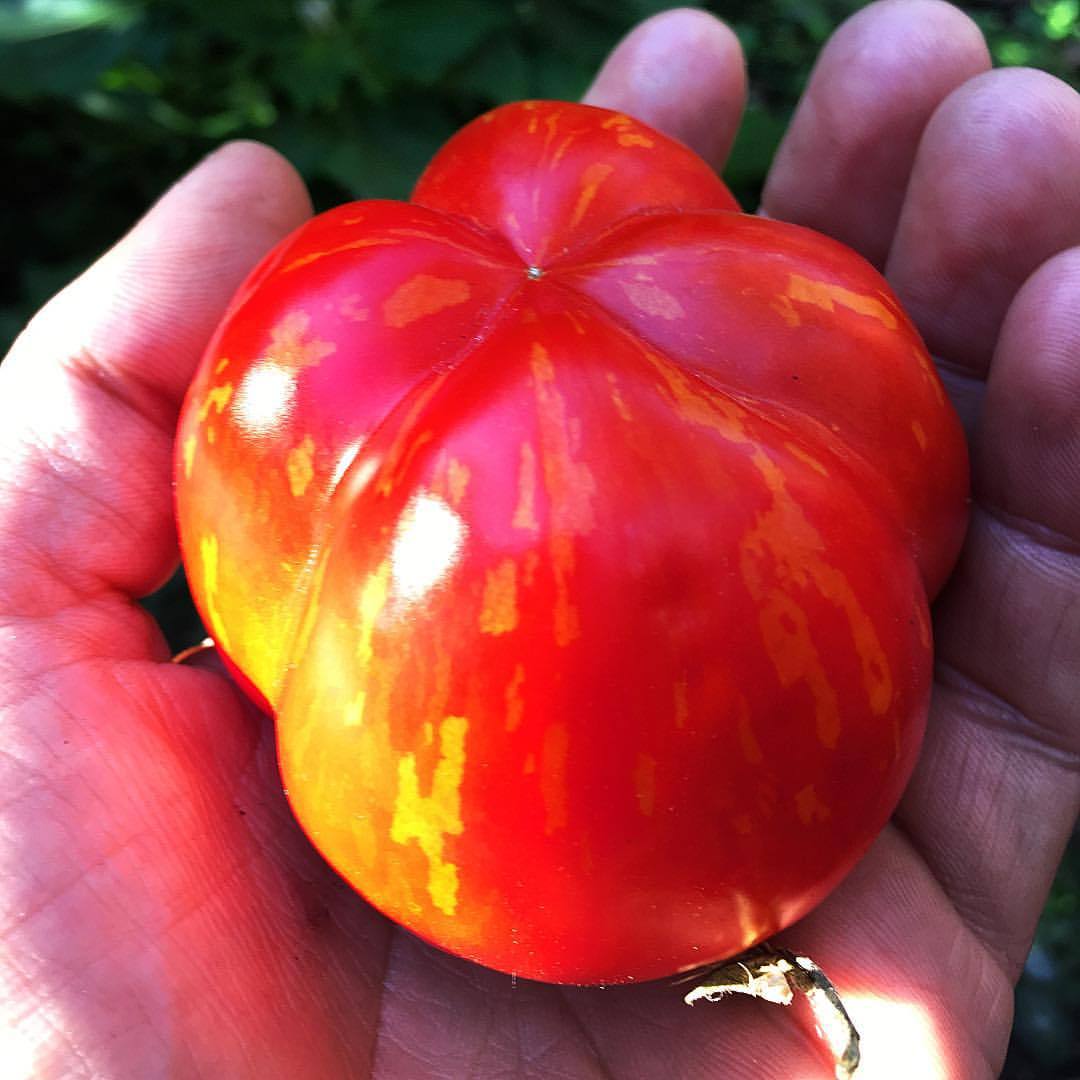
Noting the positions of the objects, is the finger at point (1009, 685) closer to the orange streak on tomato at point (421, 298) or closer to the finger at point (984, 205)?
the finger at point (984, 205)

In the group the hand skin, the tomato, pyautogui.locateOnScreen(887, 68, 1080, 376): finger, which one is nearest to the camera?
the tomato

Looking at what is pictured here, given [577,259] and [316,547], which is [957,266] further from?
[316,547]

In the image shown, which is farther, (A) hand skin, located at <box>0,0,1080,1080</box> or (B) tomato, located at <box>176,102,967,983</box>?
(A) hand skin, located at <box>0,0,1080,1080</box>

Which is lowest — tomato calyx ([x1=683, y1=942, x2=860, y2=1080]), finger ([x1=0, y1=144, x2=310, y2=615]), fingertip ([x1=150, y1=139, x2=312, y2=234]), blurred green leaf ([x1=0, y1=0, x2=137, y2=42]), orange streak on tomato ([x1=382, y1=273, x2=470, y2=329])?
tomato calyx ([x1=683, y1=942, x2=860, y2=1080])

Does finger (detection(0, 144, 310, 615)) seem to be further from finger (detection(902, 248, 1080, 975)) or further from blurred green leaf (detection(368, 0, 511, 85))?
finger (detection(902, 248, 1080, 975))

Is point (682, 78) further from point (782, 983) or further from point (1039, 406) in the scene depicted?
point (782, 983)

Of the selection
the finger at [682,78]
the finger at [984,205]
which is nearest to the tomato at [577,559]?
the finger at [984,205]

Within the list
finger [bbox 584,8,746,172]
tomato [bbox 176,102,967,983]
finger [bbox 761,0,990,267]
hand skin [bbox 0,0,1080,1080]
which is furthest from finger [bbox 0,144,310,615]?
finger [bbox 761,0,990,267]
